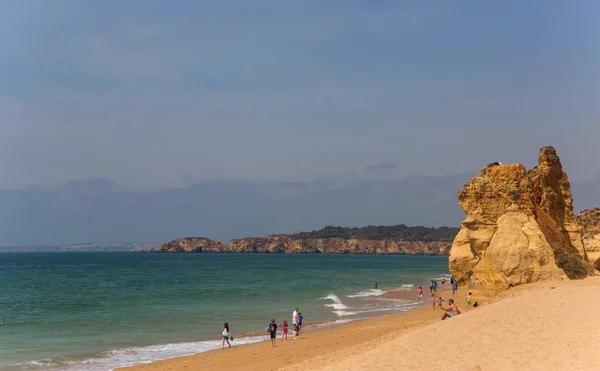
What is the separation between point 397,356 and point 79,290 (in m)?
45.7

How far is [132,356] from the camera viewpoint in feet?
64.0

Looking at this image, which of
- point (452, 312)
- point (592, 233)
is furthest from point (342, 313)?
point (592, 233)

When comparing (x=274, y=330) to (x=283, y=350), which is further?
(x=274, y=330)

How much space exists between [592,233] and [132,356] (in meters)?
25.6

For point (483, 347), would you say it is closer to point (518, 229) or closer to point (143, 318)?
point (518, 229)

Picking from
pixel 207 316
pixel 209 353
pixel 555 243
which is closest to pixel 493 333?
pixel 209 353

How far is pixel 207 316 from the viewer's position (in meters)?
29.9

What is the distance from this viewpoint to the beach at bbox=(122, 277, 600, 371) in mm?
10836

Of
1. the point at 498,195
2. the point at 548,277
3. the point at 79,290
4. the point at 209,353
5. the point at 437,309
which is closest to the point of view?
the point at 209,353

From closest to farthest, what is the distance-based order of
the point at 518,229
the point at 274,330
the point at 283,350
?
the point at 283,350 → the point at 274,330 → the point at 518,229

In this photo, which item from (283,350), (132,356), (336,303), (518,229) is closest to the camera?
(283,350)

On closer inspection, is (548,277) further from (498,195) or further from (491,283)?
(498,195)

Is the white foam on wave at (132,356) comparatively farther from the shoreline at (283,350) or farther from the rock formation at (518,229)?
the rock formation at (518,229)

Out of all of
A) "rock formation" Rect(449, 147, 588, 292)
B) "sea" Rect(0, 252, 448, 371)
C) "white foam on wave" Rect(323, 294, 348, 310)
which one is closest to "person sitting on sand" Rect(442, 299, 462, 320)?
"rock formation" Rect(449, 147, 588, 292)
